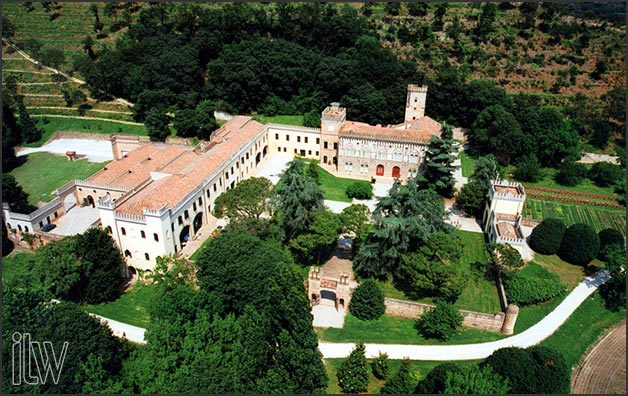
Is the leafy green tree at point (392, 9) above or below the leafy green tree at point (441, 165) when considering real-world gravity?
above

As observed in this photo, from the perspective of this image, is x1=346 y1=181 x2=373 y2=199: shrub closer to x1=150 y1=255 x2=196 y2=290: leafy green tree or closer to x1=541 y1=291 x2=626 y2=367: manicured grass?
x1=150 y1=255 x2=196 y2=290: leafy green tree

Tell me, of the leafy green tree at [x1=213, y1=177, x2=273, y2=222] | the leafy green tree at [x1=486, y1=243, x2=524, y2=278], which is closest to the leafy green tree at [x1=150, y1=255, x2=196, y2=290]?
the leafy green tree at [x1=213, y1=177, x2=273, y2=222]

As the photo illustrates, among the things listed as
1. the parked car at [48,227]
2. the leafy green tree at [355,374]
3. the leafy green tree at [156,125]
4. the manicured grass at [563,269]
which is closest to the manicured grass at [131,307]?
the parked car at [48,227]

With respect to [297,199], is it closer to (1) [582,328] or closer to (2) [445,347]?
(2) [445,347]

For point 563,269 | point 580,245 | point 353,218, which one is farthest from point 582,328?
point 353,218

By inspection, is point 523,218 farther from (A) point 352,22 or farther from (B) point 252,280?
(A) point 352,22

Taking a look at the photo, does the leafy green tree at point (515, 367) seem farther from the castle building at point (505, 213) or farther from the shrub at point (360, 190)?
the shrub at point (360, 190)
